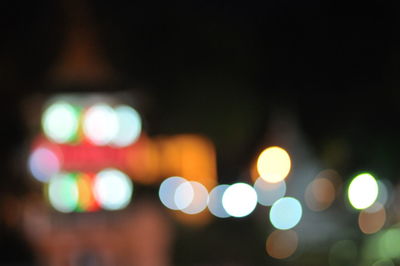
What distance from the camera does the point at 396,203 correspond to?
43.5 ft

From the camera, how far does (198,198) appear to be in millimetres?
40312

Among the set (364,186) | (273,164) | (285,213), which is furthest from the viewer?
(273,164)

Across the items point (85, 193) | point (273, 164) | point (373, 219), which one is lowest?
point (373, 219)

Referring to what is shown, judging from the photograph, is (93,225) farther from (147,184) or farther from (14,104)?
(147,184)

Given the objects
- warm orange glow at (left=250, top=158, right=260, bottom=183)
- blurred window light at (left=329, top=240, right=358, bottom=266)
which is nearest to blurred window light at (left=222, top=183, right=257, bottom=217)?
warm orange glow at (left=250, top=158, right=260, bottom=183)

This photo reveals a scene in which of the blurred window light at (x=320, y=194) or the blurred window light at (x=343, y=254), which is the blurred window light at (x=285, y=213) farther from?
the blurred window light at (x=343, y=254)

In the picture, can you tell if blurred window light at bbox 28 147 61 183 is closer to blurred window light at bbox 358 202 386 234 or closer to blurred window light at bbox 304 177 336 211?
blurred window light at bbox 304 177 336 211

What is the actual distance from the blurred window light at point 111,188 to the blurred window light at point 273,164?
858cm

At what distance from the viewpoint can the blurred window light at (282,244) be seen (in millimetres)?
17234

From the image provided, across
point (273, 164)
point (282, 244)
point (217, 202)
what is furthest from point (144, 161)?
point (217, 202)

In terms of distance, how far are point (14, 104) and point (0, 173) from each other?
1753mm

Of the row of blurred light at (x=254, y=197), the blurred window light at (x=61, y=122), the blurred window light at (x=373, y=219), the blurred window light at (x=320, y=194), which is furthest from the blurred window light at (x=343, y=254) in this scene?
the row of blurred light at (x=254, y=197)

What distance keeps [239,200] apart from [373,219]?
64.4 ft

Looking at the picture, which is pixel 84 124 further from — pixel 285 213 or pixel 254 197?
pixel 254 197
